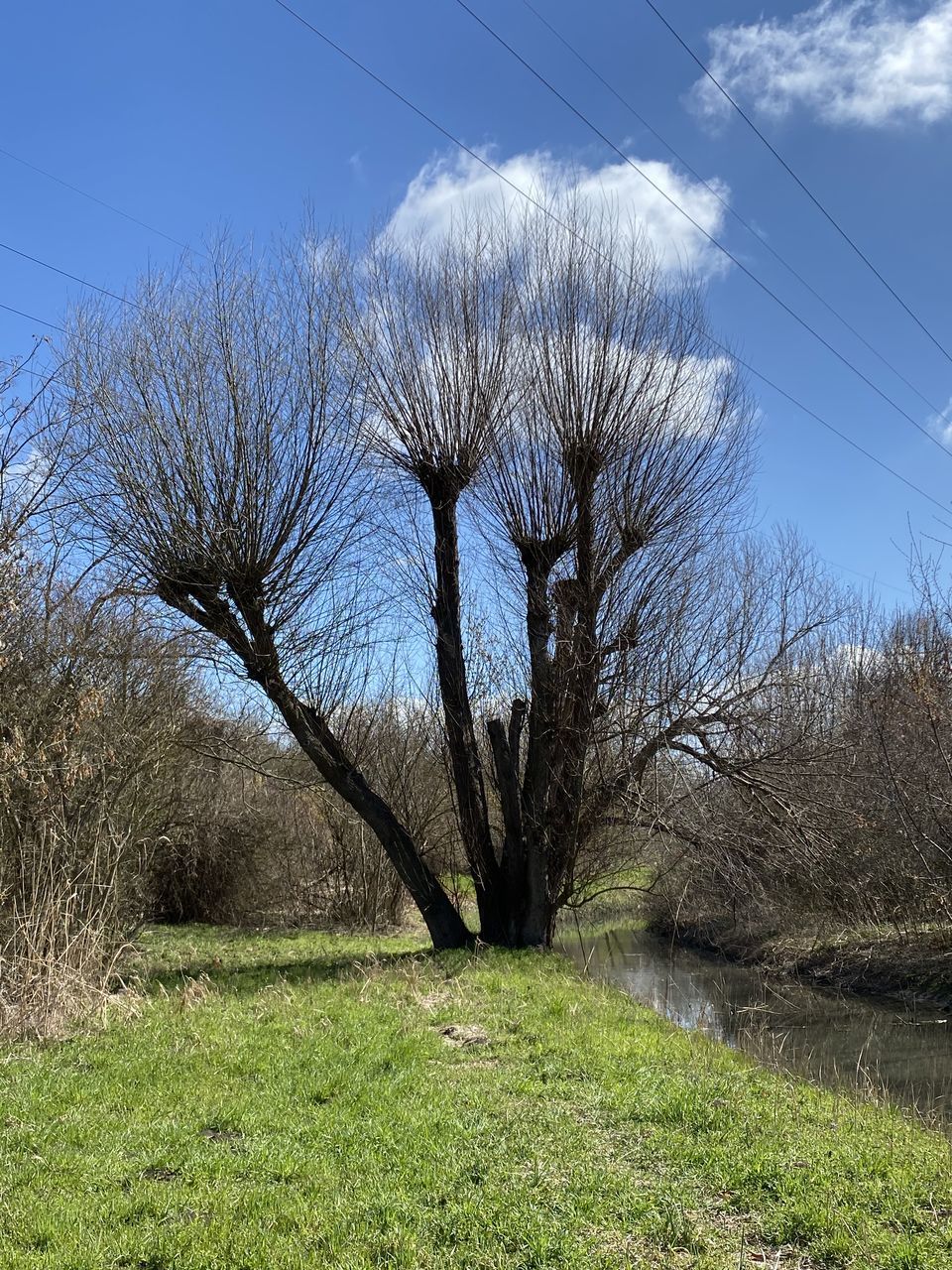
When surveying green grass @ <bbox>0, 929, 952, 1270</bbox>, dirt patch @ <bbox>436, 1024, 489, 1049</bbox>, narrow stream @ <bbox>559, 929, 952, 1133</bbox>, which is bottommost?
narrow stream @ <bbox>559, 929, 952, 1133</bbox>

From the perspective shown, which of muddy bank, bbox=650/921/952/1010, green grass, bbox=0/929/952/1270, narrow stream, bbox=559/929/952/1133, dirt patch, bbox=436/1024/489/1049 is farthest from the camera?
muddy bank, bbox=650/921/952/1010

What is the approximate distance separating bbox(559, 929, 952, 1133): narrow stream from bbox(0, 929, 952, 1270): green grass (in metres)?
1.67

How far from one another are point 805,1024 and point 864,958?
3366 millimetres

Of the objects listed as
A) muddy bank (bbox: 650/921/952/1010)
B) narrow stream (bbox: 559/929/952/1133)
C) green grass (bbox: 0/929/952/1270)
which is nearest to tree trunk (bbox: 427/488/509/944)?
narrow stream (bbox: 559/929/952/1133)

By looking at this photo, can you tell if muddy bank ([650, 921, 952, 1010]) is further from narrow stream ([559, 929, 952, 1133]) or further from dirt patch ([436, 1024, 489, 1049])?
dirt patch ([436, 1024, 489, 1049])

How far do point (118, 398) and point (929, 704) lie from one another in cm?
1084

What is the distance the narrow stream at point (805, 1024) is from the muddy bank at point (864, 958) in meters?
0.42

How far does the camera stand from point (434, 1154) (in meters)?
4.63

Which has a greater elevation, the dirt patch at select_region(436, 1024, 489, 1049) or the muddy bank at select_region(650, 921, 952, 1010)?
the dirt patch at select_region(436, 1024, 489, 1049)

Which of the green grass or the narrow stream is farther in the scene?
the narrow stream

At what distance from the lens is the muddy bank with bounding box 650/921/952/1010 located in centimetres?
1255

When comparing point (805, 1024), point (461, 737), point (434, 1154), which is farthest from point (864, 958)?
point (434, 1154)

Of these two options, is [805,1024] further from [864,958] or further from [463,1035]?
[463,1035]

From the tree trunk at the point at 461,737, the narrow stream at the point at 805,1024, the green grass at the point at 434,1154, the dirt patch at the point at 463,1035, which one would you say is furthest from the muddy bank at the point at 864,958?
the green grass at the point at 434,1154
